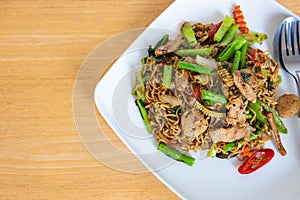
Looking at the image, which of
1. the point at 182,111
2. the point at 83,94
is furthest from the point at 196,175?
the point at 83,94

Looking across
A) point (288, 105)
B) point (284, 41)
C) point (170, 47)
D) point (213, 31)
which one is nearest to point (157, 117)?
point (170, 47)

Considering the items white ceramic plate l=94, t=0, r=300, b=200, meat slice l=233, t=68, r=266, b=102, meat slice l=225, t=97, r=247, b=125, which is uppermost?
meat slice l=233, t=68, r=266, b=102

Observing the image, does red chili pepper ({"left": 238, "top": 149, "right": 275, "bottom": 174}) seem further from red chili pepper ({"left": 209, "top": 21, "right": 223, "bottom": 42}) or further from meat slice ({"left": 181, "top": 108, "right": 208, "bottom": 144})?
Answer: red chili pepper ({"left": 209, "top": 21, "right": 223, "bottom": 42})

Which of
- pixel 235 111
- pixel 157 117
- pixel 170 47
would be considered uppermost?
pixel 170 47

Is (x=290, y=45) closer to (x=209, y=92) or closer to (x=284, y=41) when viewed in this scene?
(x=284, y=41)

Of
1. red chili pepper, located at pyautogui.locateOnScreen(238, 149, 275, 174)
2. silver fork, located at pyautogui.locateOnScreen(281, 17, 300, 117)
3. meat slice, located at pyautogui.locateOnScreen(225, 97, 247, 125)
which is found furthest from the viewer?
silver fork, located at pyautogui.locateOnScreen(281, 17, 300, 117)

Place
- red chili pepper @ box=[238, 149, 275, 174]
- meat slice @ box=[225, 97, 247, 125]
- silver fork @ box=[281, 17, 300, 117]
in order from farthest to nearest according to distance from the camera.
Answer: silver fork @ box=[281, 17, 300, 117] < red chili pepper @ box=[238, 149, 275, 174] < meat slice @ box=[225, 97, 247, 125]

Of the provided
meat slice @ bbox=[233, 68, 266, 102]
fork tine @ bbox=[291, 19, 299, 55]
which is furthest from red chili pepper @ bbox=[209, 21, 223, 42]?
fork tine @ bbox=[291, 19, 299, 55]

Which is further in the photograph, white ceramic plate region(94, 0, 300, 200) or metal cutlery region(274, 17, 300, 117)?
metal cutlery region(274, 17, 300, 117)
